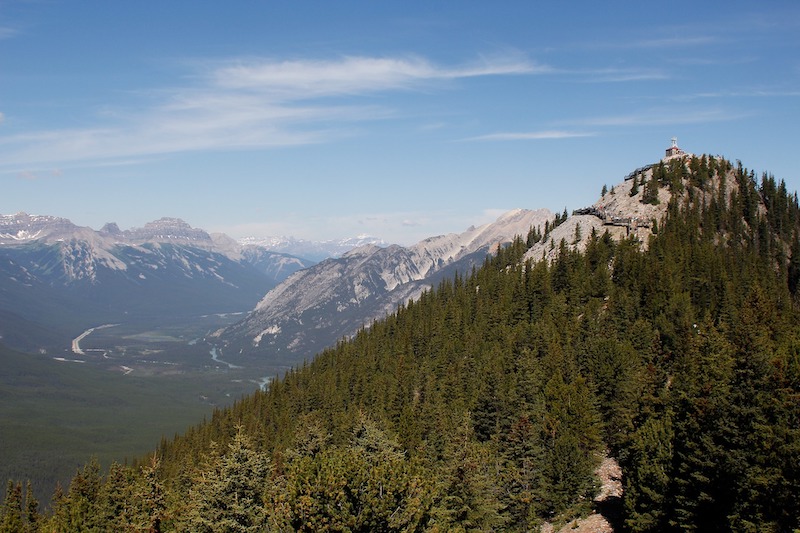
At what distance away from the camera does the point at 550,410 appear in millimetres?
84125

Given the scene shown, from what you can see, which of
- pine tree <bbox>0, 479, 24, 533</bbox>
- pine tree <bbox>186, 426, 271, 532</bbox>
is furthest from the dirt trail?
pine tree <bbox>0, 479, 24, 533</bbox>

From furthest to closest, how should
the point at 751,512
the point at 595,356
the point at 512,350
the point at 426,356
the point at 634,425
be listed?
the point at 426,356
the point at 512,350
the point at 595,356
the point at 634,425
the point at 751,512

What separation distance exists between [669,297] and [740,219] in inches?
2556

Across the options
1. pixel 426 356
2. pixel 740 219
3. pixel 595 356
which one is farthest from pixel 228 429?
pixel 740 219

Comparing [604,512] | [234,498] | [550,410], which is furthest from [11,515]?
[604,512]

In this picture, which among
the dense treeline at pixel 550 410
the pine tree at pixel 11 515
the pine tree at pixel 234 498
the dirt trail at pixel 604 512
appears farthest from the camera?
the pine tree at pixel 11 515

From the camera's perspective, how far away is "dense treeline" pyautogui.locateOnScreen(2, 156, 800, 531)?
4084 cm

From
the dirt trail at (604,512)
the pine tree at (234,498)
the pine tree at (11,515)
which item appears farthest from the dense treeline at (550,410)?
the dirt trail at (604,512)

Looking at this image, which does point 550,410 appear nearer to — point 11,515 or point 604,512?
point 604,512

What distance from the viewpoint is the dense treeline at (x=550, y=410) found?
1608 inches

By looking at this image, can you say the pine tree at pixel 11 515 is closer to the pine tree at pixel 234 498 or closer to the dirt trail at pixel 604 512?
the pine tree at pixel 234 498

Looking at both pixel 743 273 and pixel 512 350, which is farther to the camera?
pixel 743 273

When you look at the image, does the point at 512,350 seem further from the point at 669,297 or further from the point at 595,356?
the point at 669,297

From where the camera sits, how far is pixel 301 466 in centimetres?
3647
